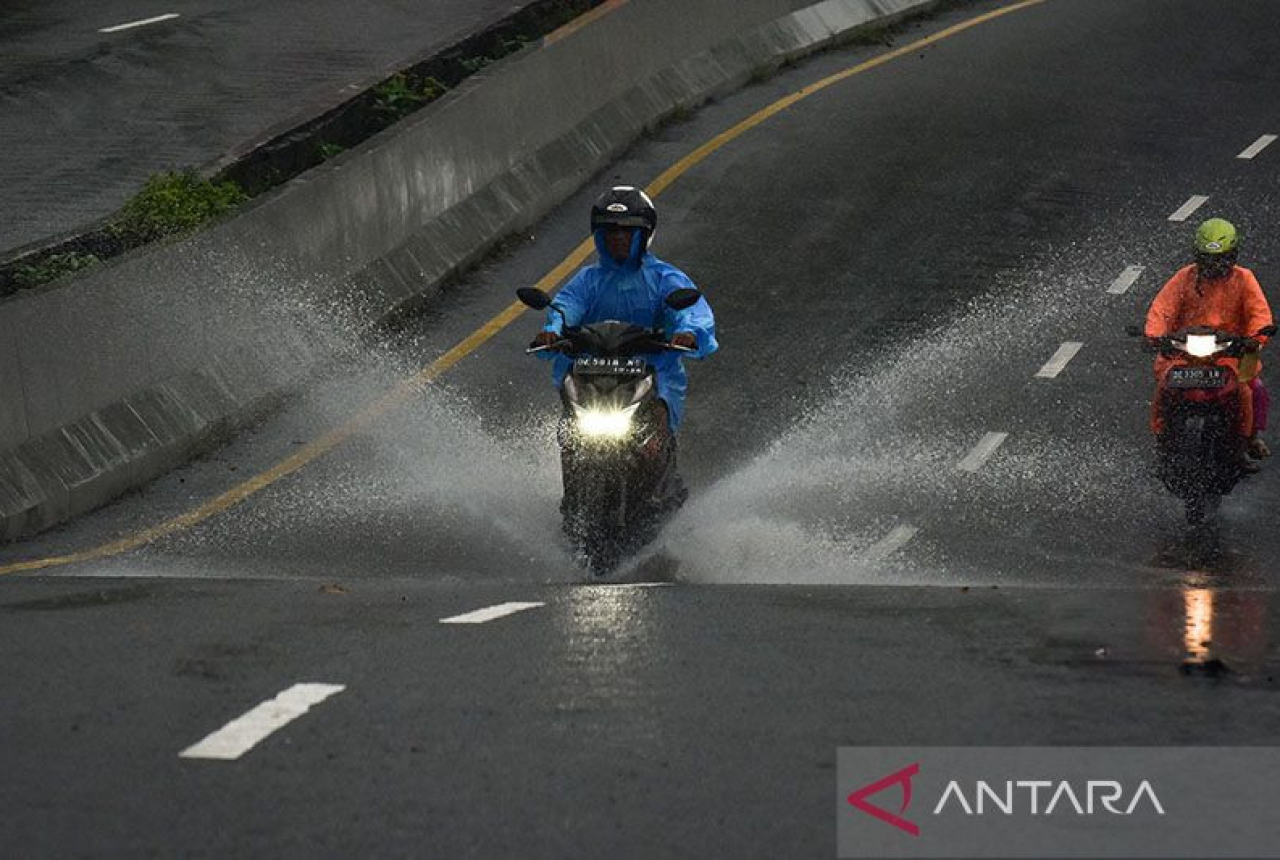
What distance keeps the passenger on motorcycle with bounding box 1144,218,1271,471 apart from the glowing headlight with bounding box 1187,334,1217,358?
0.16 meters

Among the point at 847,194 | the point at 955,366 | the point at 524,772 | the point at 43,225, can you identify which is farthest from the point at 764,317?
the point at 524,772

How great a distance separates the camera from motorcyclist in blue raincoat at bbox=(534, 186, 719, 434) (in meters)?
14.0

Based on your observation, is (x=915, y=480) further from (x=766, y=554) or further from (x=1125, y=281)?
(x=1125, y=281)

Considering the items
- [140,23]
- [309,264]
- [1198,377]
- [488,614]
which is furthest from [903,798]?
[140,23]

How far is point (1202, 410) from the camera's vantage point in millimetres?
15344

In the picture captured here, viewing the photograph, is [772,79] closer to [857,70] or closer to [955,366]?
[857,70]

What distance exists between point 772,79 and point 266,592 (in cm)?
1808

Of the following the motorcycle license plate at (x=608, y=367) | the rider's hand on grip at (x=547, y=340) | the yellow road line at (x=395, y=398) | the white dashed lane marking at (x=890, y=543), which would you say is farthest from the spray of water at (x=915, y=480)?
the yellow road line at (x=395, y=398)

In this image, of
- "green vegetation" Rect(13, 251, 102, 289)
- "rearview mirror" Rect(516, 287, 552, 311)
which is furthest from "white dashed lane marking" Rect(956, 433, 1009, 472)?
"green vegetation" Rect(13, 251, 102, 289)

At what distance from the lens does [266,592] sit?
1202 centimetres

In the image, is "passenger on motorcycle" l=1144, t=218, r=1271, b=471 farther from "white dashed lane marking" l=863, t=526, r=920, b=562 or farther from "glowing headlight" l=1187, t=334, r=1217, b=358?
"white dashed lane marking" l=863, t=526, r=920, b=562

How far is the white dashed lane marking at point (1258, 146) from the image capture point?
25.9m

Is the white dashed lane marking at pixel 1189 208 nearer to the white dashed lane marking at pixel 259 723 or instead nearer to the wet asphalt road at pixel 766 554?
the wet asphalt road at pixel 766 554

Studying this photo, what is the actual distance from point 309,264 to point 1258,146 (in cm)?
1150
